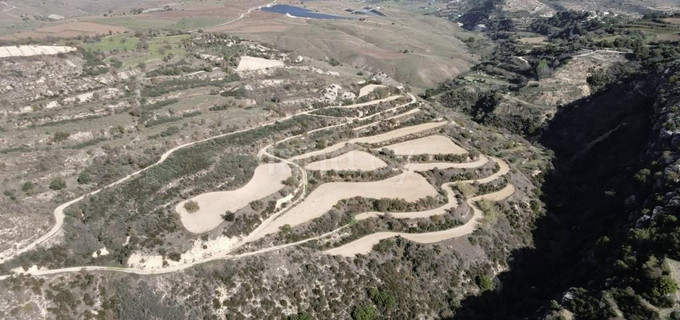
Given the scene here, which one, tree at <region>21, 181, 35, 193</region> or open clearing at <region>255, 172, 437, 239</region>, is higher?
tree at <region>21, 181, 35, 193</region>

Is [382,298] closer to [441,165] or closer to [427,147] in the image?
[441,165]

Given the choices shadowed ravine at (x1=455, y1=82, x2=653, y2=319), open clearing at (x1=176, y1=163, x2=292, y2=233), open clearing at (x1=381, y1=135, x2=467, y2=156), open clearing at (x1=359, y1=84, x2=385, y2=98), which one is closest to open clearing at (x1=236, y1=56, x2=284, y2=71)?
open clearing at (x1=359, y1=84, x2=385, y2=98)

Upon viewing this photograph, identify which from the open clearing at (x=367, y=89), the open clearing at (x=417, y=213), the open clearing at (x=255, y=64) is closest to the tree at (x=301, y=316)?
the open clearing at (x=417, y=213)

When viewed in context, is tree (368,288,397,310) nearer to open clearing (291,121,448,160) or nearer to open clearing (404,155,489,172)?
open clearing (404,155,489,172)

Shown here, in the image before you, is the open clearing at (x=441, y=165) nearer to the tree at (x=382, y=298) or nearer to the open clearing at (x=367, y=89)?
the open clearing at (x=367, y=89)

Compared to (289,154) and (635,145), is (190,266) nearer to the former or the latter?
(289,154)

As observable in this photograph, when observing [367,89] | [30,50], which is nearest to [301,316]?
[367,89]

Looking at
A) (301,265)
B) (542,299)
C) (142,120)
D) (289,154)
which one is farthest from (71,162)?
(542,299)
